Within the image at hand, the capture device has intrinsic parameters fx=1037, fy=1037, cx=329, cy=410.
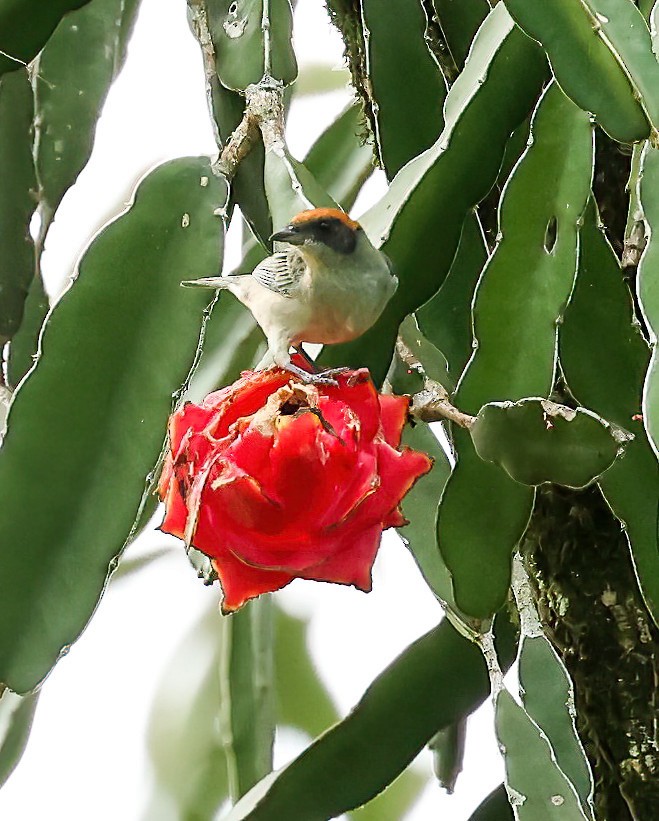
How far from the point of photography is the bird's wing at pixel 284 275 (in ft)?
1.71

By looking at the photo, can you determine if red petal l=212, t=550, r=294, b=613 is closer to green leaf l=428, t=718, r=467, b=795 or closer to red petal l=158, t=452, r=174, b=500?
red petal l=158, t=452, r=174, b=500

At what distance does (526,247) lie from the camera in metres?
0.57

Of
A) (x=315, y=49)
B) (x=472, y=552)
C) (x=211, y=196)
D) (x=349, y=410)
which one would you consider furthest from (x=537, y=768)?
(x=315, y=49)

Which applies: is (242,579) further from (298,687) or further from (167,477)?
(298,687)

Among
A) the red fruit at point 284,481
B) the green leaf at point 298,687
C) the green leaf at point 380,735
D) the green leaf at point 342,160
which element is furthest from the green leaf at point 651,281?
the green leaf at point 298,687

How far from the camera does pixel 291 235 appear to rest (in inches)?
20.2

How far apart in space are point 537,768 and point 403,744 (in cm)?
28

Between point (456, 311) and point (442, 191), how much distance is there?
0.52ft

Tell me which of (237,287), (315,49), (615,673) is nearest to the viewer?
(237,287)

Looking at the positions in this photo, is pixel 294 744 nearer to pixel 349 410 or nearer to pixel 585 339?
pixel 585 339

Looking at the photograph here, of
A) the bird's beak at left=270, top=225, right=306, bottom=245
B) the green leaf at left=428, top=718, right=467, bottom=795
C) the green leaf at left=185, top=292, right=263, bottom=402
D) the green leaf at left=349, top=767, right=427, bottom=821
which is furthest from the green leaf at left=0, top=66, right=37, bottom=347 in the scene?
the green leaf at left=349, top=767, right=427, bottom=821

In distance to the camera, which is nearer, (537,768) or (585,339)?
(537,768)

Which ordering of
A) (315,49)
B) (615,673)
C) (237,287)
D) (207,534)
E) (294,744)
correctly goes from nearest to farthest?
(207,534) < (237,287) < (615,673) < (294,744) < (315,49)

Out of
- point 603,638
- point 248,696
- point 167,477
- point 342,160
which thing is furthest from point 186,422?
point 342,160
